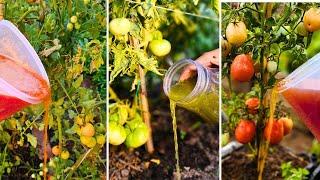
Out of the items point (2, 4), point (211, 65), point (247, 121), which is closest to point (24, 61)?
point (2, 4)

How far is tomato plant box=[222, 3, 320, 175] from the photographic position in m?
2.46

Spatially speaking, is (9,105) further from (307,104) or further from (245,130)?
(307,104)

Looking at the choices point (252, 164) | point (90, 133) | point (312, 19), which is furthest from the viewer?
point (252, 164)

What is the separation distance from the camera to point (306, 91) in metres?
2.46

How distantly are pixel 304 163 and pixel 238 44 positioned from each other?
859 millimetres

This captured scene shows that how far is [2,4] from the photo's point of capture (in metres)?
2.51

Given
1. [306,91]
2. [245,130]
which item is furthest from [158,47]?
[306,91]

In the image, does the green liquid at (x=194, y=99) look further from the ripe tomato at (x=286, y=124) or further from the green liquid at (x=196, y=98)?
the ripe tomato at (x=286, y=124)

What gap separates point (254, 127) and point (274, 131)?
0.09m

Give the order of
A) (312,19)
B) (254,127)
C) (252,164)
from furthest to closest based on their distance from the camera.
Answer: (252,164) → (254,127) → (312,19)

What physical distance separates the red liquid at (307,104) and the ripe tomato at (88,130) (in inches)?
28.9

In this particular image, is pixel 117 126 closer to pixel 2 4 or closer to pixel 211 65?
pixel 211 65

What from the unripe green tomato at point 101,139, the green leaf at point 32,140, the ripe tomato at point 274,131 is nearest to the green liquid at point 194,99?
the ripe tomato at point 274,131

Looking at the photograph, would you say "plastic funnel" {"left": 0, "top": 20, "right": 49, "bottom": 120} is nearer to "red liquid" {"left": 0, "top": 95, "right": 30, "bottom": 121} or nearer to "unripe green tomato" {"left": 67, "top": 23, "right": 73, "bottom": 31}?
"red liquid" {"left": 0, "top": 95, "right": 30, "bottom": 121}
